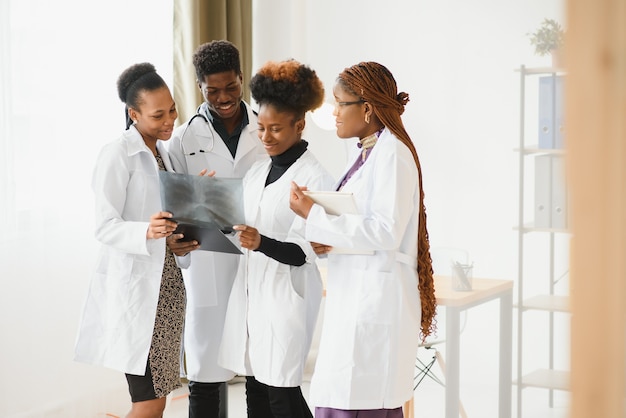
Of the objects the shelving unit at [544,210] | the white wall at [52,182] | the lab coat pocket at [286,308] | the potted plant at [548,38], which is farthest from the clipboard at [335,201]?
the potted plant at [548,38]

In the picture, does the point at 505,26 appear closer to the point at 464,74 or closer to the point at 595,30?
the point at 464,74

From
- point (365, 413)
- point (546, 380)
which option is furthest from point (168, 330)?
point (546, 380)

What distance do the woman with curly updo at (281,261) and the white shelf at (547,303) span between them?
157 centimetres

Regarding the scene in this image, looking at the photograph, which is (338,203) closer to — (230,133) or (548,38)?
(230,133)

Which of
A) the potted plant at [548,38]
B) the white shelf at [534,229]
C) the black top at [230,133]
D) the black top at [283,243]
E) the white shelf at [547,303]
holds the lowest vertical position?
the white shelf at [547,303]

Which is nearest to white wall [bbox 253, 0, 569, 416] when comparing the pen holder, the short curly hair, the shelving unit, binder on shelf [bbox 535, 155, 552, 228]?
the shelving unit

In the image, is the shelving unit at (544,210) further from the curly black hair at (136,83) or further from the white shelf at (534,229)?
the curly black hair at (136,83)

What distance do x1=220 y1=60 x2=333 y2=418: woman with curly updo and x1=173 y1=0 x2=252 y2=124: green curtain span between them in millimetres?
1571

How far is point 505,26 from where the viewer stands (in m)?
4.05

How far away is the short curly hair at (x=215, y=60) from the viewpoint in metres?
2.52

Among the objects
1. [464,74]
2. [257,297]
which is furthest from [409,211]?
[464,74]

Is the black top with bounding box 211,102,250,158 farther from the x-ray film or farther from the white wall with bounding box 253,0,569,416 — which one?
the white wall with bounding box 253,0,569,416

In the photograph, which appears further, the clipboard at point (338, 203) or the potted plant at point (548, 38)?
the potted plant at point (548, 38)

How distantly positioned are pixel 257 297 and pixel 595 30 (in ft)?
5.59
